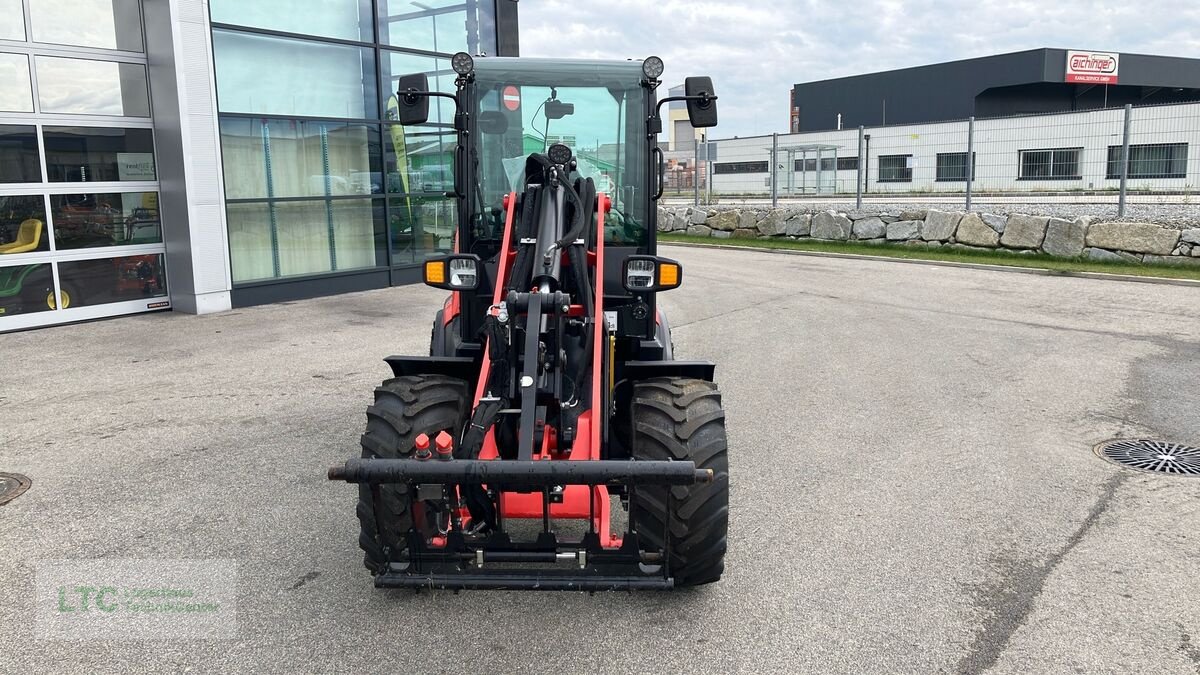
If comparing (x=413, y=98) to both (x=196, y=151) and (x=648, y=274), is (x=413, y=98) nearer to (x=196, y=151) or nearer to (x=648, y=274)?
(x=648, y=274)

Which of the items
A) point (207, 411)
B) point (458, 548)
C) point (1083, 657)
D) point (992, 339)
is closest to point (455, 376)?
point (458, 548)

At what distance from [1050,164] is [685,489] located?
16.1 metres

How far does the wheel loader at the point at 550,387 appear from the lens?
11.6ft

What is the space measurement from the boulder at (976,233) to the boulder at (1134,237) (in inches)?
68.2

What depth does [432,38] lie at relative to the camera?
594 inches

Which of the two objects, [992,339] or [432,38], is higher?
[432,38]

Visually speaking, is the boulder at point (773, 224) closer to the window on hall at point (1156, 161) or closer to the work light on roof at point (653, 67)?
the window on hall at point (1156, 161)

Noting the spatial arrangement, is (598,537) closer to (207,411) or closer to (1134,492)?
(1134,492)

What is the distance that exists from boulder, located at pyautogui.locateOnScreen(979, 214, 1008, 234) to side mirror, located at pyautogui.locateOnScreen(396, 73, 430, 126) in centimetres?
1360

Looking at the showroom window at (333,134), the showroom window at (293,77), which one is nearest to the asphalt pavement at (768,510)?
the showroom window at (333,134)

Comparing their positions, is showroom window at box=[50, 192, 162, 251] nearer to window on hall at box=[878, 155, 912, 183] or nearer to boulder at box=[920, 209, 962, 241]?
boulder at box=[920, 209, 962, 241]

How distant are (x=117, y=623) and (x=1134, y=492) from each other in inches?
213

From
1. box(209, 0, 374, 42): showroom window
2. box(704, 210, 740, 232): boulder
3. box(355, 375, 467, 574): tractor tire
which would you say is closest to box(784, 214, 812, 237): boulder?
box(704, 210, 740, 232): boulder

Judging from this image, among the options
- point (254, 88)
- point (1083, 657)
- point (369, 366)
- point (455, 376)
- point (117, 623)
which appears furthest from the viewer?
point (254, 88)
